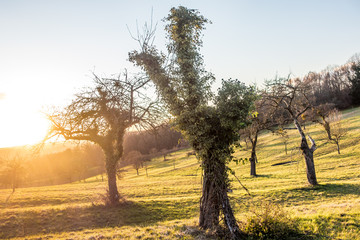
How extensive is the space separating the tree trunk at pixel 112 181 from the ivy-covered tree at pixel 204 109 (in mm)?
12004

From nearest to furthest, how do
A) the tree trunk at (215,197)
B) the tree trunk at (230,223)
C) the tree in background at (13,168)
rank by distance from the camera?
the tree trunk at (230,223), the tree trunk at (215,197), the tree in background at (13,168)

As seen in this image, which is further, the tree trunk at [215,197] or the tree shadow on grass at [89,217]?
the tree shadow on grass at [89,217]

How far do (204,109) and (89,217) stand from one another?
44.3ft

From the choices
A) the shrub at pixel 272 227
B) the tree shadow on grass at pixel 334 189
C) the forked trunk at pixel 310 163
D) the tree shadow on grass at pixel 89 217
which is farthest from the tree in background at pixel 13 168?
the tree shadow on grass at pixel 334 189

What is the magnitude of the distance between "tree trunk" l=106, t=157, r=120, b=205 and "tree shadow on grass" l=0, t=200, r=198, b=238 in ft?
2.64

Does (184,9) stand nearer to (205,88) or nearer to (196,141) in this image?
(205,88)

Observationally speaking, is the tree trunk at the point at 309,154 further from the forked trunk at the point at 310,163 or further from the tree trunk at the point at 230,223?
the tree trunk at the point at 230,223

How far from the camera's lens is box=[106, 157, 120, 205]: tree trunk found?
62.6 feet

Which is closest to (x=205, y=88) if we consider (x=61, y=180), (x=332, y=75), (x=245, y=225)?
(x=245, y=225)

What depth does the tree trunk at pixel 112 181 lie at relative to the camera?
1907cm

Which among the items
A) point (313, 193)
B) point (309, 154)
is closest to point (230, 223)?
point (313, 193)

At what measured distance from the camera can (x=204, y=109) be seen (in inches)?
345

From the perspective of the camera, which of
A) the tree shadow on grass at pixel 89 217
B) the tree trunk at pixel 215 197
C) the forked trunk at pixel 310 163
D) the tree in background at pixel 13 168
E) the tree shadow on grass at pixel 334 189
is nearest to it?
the tree trunk at pixel 215 197

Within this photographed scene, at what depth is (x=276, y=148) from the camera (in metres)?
55.3
